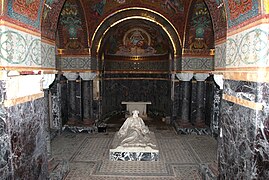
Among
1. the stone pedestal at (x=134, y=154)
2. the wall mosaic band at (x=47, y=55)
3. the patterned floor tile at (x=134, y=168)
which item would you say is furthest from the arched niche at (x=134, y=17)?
the patterned floor tile at (x=134, y=168)

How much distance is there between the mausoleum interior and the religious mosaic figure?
1.6 inches

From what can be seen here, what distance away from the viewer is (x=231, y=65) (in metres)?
4.69

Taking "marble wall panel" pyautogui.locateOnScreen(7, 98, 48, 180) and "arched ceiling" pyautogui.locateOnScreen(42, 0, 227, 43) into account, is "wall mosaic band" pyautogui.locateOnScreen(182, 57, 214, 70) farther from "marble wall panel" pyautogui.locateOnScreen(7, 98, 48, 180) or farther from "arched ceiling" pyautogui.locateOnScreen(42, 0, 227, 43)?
"marble wall panel" pyautogui.locateOnScreen(7, 98, 48, 180)

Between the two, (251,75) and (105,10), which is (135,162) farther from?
(105,10)

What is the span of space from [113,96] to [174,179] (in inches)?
390

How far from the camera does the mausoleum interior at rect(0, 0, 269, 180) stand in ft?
12.7

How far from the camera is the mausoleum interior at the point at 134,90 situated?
386cm

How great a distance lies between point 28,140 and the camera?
4.55m

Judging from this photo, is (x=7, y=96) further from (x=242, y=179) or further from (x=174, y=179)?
(x=174, y=179)

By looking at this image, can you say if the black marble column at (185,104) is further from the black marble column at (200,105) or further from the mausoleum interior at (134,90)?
the black marble column at (200,105)

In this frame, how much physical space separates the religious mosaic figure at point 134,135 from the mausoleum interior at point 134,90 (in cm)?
4

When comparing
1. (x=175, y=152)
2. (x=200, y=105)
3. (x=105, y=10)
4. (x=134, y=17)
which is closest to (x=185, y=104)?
(x=200, y=105)

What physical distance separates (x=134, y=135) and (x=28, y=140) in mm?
4266

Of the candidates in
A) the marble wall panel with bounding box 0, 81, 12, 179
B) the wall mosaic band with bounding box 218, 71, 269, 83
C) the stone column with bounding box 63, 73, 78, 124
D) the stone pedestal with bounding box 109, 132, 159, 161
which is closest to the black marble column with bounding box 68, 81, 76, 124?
the stone column with bounding box 63, 73, 78, 124
